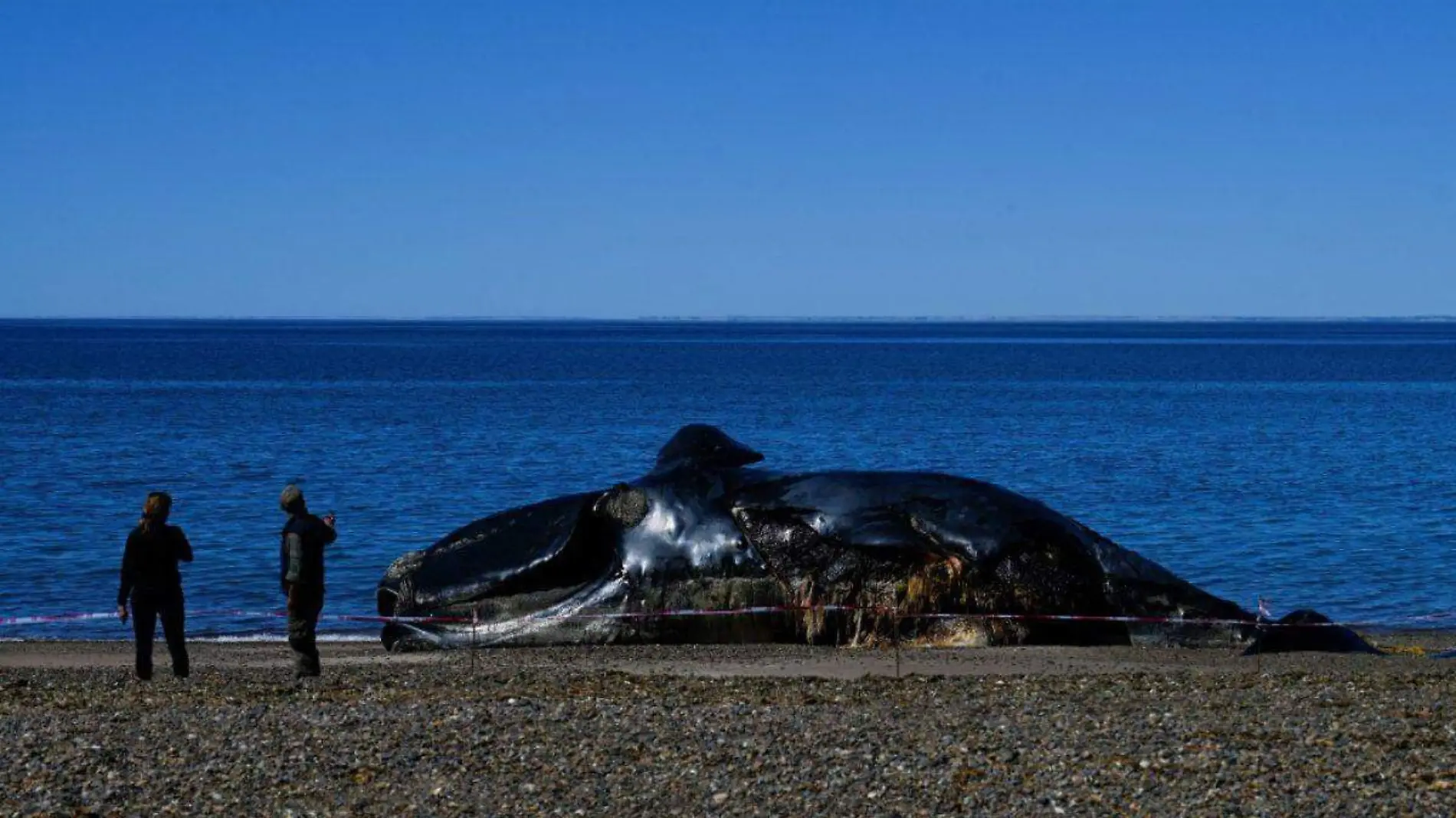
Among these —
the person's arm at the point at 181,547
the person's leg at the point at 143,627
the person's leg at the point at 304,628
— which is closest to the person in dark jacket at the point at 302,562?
A: the person's leg at the point at 304,628

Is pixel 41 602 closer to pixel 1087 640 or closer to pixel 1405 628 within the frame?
pixel 1087 640

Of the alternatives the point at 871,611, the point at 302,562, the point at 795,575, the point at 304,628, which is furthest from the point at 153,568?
the point at 871,611

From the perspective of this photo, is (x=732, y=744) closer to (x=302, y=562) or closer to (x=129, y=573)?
(x=302, y=562)

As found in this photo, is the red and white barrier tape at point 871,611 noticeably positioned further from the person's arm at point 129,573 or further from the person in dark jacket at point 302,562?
the person's arm at point 129,573

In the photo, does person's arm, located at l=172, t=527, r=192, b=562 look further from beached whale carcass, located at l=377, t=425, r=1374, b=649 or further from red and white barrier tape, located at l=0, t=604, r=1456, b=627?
beached whale carcass, located at l=377, t=425, r=1374, b=649

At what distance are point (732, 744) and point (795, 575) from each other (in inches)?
288

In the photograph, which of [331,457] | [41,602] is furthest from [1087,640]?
[331,457]

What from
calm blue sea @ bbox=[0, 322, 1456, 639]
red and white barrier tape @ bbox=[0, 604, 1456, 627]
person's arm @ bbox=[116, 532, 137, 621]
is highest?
person's arm @ bbox=[116, 532, 137, 621]

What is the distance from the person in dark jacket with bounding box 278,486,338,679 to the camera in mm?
14719

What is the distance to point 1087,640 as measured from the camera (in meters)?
19.1

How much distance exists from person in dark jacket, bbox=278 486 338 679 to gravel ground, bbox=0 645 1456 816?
0.53 meters

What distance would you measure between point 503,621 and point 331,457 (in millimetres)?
32412

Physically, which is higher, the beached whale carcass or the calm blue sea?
the beached whale carcass

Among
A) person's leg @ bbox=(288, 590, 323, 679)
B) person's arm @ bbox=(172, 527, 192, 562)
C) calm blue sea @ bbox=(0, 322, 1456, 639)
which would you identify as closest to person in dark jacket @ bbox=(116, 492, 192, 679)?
person's arm @ bbox=(172, 527, 192, 562)
